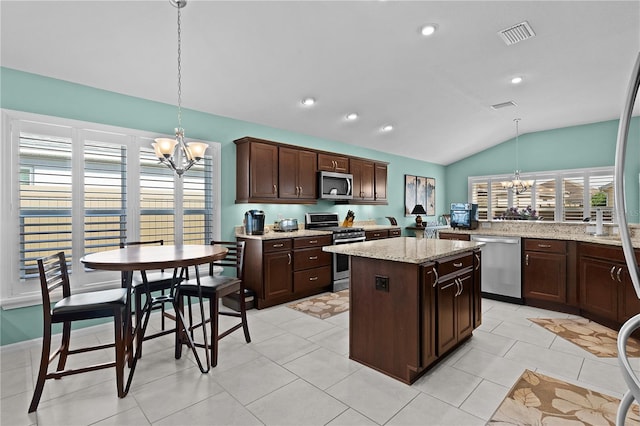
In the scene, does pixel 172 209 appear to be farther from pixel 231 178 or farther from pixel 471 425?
pixel 471 425

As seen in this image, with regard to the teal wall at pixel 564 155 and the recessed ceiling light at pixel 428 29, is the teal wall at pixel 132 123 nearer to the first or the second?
the recessed ceiling light at pixel 428 29

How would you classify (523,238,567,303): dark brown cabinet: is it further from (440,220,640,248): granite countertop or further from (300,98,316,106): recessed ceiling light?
(300,98,316,106): recessed ceiling light

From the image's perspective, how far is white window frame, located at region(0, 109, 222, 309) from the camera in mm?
2854

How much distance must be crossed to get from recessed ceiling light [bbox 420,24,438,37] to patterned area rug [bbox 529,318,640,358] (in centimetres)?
321

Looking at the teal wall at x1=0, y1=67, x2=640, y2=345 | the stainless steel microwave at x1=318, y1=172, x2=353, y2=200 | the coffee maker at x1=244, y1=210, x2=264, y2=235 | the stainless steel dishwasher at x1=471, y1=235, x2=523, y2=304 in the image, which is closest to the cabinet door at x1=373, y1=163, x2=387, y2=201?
the teal wall at x1=0, y1=67, x2=640, y2=345

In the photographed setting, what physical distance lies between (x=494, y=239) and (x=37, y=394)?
15.4 feet

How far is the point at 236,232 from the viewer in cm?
450

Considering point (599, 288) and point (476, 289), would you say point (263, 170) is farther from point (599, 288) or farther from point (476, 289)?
point (599, 288)

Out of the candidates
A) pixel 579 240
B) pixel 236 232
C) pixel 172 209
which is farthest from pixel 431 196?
pixel 172 209

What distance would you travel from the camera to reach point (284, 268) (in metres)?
4.21

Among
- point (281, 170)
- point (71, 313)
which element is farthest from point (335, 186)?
point (71, 313)

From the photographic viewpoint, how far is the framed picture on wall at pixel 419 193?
7.65m

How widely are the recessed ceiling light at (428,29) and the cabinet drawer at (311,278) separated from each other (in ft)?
10.2

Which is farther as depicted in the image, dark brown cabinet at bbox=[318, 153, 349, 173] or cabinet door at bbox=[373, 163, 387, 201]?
cabinet door at bbox=[373, 163, 387, 201]
